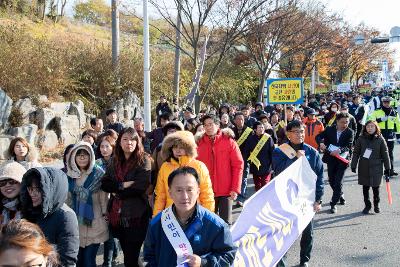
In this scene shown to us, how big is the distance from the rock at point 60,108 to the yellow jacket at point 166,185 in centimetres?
997

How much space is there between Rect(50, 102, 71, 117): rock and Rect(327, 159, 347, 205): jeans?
8.80m

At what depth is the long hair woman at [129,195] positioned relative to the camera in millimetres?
4484

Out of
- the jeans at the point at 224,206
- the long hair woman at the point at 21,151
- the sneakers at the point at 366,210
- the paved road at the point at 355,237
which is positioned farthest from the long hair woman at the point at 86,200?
the sneakers at the point at 366,210

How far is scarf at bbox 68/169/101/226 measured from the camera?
14.4 ft

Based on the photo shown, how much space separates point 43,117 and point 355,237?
953cm

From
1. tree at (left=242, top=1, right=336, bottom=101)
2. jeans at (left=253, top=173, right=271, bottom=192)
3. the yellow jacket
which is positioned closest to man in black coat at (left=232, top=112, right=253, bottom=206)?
jeans at (left=253, top=173, right=271, bottom=192)

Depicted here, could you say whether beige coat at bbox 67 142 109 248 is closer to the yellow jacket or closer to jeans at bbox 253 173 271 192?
the yellow jacket

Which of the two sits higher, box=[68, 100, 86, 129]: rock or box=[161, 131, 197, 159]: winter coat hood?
box=[68, 100, 86, 129]: rock

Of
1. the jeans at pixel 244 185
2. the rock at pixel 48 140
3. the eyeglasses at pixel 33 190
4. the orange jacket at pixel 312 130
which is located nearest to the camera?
the eyeglasses at pixel 33 190

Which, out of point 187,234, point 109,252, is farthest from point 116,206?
point 187,234

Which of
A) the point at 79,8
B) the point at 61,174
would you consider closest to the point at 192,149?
the point at 61,174

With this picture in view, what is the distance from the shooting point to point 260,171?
8.66 m

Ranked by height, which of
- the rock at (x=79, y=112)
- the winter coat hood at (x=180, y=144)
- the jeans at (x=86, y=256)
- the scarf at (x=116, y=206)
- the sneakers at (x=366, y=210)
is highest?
the rock at (x=79, y=112)

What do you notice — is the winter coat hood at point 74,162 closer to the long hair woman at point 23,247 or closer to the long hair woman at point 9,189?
the long hair woman at point 9,189
